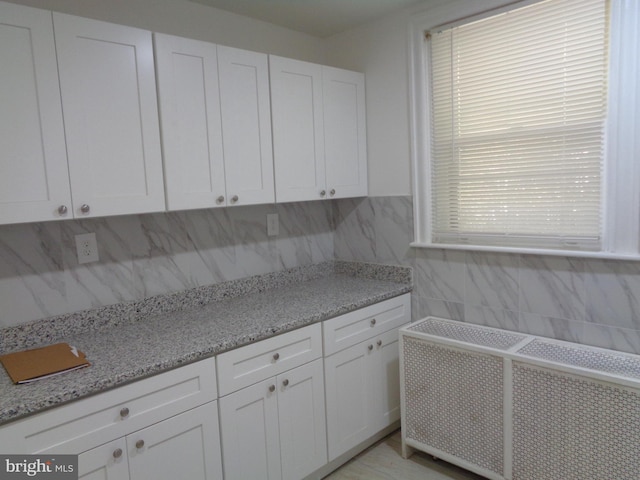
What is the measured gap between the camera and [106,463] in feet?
5.11

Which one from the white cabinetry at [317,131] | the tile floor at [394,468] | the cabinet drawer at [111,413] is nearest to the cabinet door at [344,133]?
the white cabinetry at [317,131]

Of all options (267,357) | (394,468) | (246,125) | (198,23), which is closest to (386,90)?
(246,125)

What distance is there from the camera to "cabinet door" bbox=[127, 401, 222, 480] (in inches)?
64.6

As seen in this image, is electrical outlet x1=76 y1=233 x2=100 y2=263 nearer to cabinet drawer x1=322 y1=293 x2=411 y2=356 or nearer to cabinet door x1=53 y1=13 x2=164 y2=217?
cabinet door x1=53 y1=13 x2=164 y2=217

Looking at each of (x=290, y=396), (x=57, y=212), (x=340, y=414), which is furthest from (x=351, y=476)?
(x=57, y=212)

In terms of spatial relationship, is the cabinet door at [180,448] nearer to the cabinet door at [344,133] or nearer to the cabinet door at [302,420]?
the cabinet door at [302,420]

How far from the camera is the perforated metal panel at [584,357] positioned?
1908 mm

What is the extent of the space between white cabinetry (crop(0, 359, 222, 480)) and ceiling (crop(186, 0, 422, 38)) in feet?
6.05

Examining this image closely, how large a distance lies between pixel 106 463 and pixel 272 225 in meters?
1.58

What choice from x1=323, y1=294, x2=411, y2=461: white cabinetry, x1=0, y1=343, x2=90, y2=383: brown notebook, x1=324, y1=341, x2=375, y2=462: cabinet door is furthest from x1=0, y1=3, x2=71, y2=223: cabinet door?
x1=324, y1=341, x2=375, y2=462: cabinet door

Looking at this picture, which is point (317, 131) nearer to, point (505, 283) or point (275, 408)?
point (505, 283)

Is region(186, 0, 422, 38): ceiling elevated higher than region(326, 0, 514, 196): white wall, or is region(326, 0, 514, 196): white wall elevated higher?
region(186, 0, 422, 38): ceiling

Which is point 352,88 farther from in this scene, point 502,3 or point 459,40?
point 502,3

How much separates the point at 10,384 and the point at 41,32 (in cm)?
121
